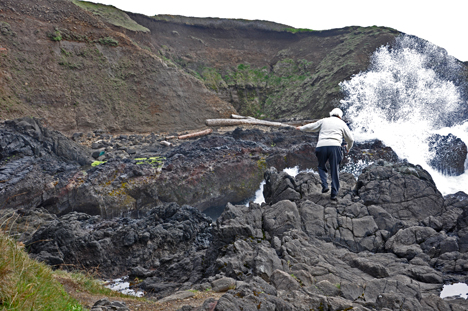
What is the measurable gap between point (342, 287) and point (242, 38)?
43642mm

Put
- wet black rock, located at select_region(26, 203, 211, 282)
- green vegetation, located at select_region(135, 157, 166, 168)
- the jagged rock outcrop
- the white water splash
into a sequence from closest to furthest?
the jagged rock outcrop, wet black rock, located at select_region(26, 203, 211, 282), green vegetation, located at select_region(135, 157, 166, 168), the white water splash

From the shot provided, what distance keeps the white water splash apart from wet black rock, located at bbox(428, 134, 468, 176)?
352 millimetres

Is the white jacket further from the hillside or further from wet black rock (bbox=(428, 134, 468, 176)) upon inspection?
the hillside

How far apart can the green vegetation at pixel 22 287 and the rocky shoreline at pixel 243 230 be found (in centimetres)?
49

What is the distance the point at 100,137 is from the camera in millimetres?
22281

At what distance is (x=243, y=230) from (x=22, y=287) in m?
4.31

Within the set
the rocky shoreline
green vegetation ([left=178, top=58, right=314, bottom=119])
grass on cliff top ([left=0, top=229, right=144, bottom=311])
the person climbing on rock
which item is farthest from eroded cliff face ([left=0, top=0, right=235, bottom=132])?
grass on cliff top ([left=0, top=229, right=144, bottom=311])

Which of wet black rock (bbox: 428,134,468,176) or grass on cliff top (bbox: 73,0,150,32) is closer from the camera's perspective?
wet black rock (bbox: 428,134,468,176)

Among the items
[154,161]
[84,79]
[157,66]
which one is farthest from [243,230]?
[157,66]

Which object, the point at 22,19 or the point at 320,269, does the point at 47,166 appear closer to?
the point at 320,269

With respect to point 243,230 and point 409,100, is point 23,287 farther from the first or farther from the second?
point 409,100

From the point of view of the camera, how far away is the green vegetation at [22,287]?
7.77ft

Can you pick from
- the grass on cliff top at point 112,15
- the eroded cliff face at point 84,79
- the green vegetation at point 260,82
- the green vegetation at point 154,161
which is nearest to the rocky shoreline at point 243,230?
the green vegetation at point 154,161

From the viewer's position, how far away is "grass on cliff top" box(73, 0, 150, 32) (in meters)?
31.7
